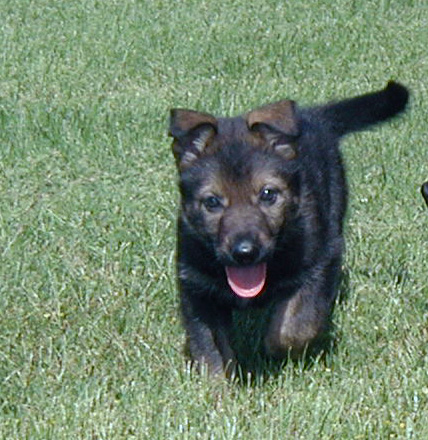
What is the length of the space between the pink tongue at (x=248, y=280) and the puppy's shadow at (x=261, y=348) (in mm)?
358

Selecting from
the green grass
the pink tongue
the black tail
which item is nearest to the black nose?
the pink tongue

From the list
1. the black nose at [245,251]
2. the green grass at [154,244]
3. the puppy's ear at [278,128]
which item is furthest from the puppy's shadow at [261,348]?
the puppy's ear at [278,128]

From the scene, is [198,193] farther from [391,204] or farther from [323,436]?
[391,204]

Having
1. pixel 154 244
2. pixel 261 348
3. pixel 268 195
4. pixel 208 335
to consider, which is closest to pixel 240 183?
pixel 268 195

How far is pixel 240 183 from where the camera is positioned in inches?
189

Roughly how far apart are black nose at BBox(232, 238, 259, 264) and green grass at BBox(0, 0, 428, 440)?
52 cm

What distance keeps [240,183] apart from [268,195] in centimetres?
11

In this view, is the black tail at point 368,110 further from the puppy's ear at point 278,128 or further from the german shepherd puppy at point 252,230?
the puppy's ear at point 278,128

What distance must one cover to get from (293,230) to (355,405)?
0.81 metres

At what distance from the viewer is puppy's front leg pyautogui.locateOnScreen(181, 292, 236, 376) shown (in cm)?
509

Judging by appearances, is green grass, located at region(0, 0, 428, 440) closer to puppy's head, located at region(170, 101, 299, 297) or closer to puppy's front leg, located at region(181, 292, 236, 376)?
puppy's front leg, located at region(181, 292, 236, 376)

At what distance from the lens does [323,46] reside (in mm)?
11680

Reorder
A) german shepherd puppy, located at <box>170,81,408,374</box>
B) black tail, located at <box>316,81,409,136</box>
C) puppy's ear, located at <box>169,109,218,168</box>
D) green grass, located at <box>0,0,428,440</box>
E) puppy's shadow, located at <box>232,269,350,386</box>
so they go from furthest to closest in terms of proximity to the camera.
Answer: black tail, located at <box>316,81,409,136</box> → puppy's shadow, located at <box>232,269,350,386</box> → puppy's ear, located at <box>169,109,218,168</box> → german shepherd puppy, located at <box>170,81,408,374</box> → green grass, located at <box>0,0,428,440</box>

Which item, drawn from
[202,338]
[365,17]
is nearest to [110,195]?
[202,338]
